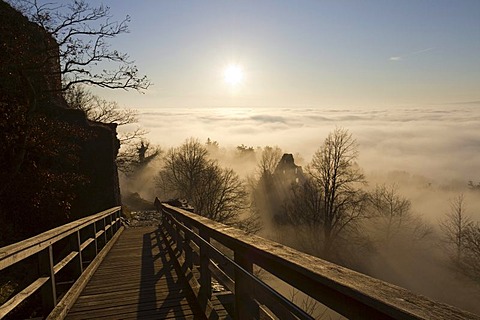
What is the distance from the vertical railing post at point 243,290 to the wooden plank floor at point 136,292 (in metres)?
1.65

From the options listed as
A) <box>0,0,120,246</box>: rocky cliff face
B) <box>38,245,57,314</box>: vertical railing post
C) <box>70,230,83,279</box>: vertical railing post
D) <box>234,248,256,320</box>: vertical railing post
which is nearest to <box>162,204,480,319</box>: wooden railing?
<box>234,248,256,320</box>: vertical railing post

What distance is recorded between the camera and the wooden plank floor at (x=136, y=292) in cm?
455

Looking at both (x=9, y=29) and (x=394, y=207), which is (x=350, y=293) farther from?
(x=394, y=207)

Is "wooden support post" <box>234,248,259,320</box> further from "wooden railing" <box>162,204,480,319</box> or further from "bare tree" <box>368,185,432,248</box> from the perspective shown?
"bare tree" <box>368,185,432,248</box>

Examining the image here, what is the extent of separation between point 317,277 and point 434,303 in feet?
1.72

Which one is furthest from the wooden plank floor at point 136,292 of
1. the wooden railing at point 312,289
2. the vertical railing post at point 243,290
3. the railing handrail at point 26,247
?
the vertical railing post at point 243,290

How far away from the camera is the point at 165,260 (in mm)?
8227

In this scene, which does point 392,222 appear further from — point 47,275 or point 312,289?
point 312,289

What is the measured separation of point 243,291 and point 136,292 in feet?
11.1

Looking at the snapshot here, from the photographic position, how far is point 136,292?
18.3 ft

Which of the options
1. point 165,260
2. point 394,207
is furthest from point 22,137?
point 394,207

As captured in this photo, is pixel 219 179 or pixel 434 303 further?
pixel 219 179

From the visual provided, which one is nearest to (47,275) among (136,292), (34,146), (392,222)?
(136,292)

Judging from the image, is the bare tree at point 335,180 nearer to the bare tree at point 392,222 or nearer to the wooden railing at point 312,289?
the bare tree at point 392,222
